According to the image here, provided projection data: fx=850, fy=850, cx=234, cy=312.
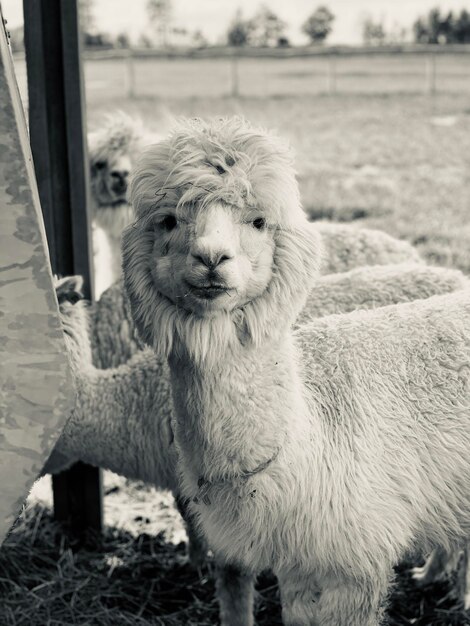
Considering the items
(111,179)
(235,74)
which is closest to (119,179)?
(111,179)

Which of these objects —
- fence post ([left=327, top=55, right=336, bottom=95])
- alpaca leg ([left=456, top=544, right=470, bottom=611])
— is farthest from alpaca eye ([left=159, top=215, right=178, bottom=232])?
fence post ([left=327, top=55, right=336, bottom=95])

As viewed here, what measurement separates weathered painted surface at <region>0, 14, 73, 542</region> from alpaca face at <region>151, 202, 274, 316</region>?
0.39m

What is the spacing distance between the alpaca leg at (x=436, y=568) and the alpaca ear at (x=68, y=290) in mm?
1969

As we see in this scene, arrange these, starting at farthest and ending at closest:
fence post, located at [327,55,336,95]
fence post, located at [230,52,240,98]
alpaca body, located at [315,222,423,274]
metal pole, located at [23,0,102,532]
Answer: fence post, located at [230,52,240,98], fence post, located at [327,55,336,95], alpaca body, located at [315,222,423,274], metal pole, located at [23,0,102,532]

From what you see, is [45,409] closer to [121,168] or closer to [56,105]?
[56,105]

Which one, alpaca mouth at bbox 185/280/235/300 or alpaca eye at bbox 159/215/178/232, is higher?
alpaca eye at bbox 159/215/178/232

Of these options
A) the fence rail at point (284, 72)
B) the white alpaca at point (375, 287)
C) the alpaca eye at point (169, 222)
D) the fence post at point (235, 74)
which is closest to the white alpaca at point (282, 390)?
the alpaca eye at point (169, 222)

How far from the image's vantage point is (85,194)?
4070 mm

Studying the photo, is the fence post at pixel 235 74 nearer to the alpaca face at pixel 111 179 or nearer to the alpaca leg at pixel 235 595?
the alpaca face at pixel 111 179

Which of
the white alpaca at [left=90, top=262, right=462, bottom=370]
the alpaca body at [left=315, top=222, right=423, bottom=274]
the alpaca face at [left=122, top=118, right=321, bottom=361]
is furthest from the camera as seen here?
the alpaca body at [left=315, top=222, right=423, bottom=274]

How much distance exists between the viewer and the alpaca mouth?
234cm

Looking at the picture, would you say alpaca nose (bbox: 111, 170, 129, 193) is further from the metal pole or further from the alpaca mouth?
the alpaca mouth

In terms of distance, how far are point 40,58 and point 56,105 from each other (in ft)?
0.73

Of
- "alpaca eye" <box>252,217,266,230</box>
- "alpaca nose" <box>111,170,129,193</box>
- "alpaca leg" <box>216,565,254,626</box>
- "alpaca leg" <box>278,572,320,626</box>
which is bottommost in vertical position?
"alpaca leg" <box>216,565,254,626</box>
